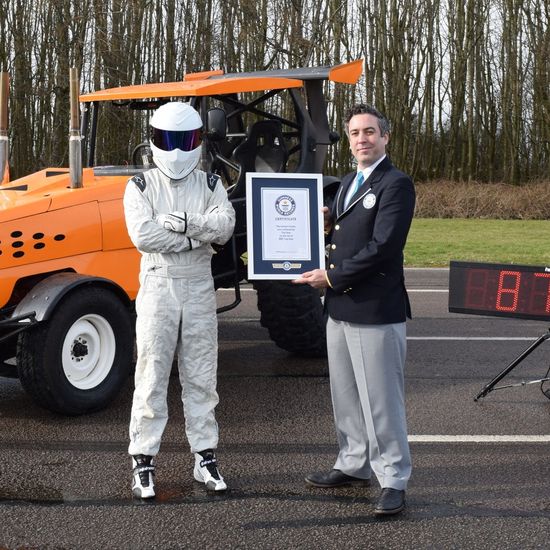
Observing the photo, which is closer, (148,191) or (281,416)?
(148,191)

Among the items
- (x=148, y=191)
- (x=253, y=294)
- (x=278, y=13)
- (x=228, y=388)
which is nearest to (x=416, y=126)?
(x=278, y=13)

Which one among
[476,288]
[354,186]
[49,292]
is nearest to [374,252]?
[354,186]

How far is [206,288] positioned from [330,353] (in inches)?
28.7

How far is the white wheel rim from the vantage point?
6352 mm

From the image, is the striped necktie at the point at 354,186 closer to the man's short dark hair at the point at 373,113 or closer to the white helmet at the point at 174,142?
the man's short dark hair at the point at 373,113

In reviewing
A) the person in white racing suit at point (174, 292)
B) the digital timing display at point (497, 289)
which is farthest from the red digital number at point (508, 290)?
the person in white racing suit at point (174, 292)

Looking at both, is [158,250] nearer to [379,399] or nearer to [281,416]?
[379,399]

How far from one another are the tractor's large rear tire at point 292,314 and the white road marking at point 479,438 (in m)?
2.36

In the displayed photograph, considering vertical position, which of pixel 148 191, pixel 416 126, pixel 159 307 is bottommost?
pixel 159 307

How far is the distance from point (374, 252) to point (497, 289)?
2256 mm

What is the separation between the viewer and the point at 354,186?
4809 millimetres

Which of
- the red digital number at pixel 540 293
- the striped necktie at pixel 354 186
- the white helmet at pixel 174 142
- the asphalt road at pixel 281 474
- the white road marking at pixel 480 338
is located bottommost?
the asphalt road at pixel 281 474

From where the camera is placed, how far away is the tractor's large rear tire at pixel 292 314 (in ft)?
26.9

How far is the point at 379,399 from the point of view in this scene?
4645 mm
